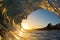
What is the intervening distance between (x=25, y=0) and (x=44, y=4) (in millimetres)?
8559

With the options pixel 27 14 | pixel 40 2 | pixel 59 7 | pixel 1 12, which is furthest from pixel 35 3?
pixel 1 12

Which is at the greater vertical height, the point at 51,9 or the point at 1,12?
the point at 51,9

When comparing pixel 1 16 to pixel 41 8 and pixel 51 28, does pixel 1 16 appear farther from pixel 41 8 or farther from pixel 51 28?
pixel 51 28

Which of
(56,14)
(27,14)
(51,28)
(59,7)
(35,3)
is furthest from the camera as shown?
(51,28)

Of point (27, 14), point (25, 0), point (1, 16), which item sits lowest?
point (1, 16)

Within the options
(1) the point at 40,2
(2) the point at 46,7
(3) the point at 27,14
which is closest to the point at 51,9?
(2) the point at 46,7

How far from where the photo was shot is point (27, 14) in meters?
59.2

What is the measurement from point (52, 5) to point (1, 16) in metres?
26.5

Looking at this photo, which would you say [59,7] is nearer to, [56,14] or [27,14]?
[56,14]

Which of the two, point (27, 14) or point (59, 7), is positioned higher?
point (27, 14)

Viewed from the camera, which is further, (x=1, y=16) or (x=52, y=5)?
(x=52, y=5)

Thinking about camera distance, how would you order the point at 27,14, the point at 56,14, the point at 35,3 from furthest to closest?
the point at 27,14 → the point at 56,14 → the point at 35,3

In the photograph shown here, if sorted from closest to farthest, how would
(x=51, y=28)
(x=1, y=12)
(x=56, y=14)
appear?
(x=1, y=12), (x=56, y=14), (x=51, y=28)

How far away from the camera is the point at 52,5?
49.1m
